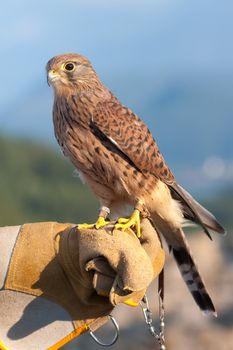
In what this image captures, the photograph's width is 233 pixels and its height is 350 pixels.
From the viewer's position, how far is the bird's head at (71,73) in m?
4.45

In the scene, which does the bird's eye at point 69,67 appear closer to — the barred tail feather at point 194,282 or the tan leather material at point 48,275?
the barred tail feather at point 194,282

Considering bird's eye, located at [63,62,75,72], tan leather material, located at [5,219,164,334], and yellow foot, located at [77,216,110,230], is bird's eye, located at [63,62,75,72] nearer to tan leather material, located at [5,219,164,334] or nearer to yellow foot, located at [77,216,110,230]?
yellow foot, located at [77,216,110,230]

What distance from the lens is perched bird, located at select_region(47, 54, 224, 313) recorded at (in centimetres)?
422

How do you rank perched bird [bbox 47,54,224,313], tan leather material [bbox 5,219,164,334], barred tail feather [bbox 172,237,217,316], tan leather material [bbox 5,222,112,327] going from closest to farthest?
tan leather material [bbox 5,219,164,334], tan leather material [bbox 5,222,112,327], perched bird [bbox 47,54,224,313], barred tail feather [bbox 172,237,217,316]

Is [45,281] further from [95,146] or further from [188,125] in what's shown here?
[188,125]

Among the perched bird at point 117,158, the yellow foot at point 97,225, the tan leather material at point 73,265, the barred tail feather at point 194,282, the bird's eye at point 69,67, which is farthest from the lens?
the bird's eye at point 69,67

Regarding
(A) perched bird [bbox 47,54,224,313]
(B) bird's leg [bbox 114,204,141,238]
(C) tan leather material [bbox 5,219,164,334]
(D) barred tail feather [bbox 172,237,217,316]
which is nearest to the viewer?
(C) tan leather material [bbox 5,219,164,334]

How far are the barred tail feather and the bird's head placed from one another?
3.30ft

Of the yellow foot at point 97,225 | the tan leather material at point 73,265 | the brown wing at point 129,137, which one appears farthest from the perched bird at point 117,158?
the tan leather material at point 73,265

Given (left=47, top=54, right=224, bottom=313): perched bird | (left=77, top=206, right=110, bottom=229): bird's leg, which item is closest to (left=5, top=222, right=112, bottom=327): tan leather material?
(left=77, top=206, right=110, bottom=229): bird's leg

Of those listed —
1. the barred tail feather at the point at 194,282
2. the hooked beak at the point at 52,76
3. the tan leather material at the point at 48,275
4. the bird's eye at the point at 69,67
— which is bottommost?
the barred tail feather at the point at 194,282

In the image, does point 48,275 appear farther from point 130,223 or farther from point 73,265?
point 130,223

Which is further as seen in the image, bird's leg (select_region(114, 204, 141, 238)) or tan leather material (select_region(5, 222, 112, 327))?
bird's leg (select_region(114, 204, 141, 238))

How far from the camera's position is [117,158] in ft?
14.0
